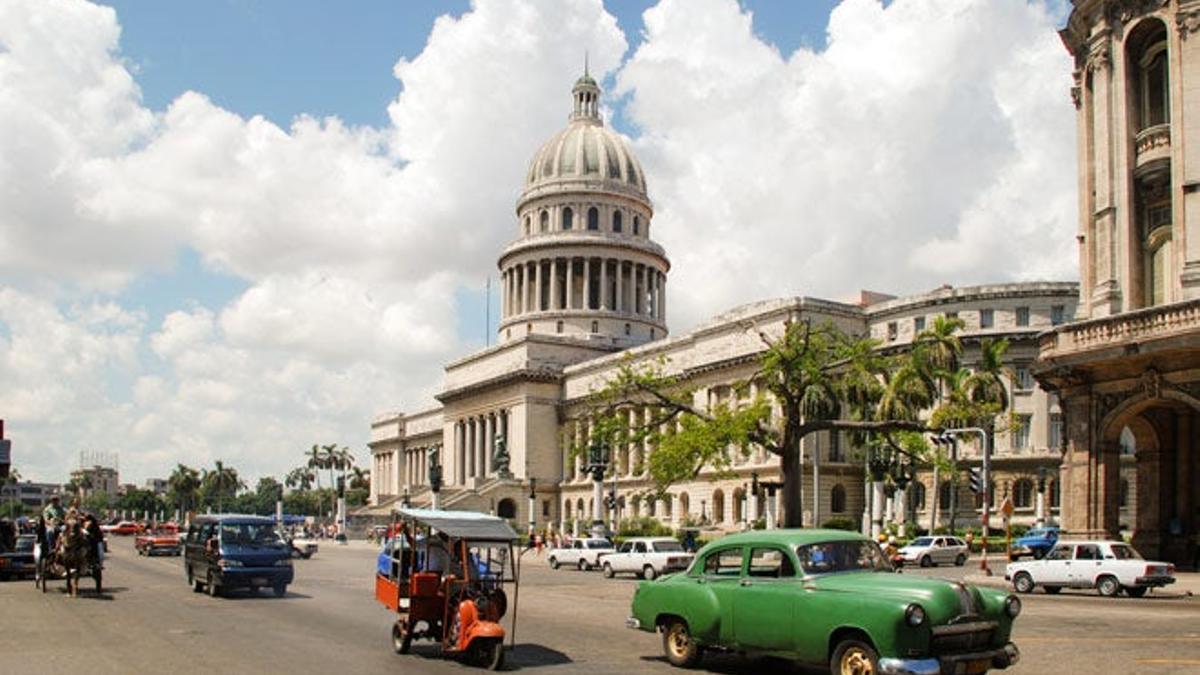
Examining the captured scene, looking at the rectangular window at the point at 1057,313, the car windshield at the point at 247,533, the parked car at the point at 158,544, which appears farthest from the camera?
the rectangular window at the point at 1057,313

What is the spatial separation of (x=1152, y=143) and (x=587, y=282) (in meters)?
86.6

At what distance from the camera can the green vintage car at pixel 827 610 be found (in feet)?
43.2

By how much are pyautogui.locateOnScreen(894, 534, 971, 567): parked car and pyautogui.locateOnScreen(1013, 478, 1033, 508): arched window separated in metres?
26.1

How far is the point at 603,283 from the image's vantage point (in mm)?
120562

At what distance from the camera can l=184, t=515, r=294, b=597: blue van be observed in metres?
27.9

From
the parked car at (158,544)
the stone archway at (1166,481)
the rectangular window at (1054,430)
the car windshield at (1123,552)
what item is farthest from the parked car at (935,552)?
the parked car at (158,544)

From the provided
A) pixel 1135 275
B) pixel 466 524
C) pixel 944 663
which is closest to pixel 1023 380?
pixel 1135 275

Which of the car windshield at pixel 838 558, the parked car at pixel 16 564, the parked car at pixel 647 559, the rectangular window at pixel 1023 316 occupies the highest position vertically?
the rectangular window at pixel 1023 316

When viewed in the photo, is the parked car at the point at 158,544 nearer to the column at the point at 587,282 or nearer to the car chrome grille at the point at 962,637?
the car chrome grille at the point at 962,637

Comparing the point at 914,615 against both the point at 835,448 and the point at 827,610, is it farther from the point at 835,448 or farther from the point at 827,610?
the point at 835,448

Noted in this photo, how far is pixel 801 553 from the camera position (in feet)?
48.5

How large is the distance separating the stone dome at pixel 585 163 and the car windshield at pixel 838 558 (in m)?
109

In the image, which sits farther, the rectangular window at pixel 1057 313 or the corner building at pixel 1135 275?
the rectangular window at pixel 1057 313

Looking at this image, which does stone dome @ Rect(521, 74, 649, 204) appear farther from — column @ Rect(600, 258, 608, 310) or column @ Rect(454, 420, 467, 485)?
column @ Rect(454, 420, 467, 485)
